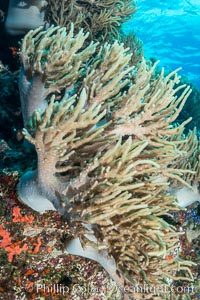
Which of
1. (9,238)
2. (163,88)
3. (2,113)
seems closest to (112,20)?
(2,113)

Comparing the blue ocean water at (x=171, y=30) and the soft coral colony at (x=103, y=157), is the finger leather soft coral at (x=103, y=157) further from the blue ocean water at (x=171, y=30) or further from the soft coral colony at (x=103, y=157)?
the blue ocean water at (x=171, y=30)

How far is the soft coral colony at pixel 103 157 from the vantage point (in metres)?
2.63

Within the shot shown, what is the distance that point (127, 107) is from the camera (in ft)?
9.73

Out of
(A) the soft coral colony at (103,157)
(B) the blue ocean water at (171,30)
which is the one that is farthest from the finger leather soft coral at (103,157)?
(B) the blue ocean water at (171,30)

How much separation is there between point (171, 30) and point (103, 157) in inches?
1030

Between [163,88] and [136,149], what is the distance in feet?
2.68

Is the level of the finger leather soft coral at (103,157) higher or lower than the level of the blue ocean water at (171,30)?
lower

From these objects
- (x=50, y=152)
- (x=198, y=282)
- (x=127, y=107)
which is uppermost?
(x=127, y=107)

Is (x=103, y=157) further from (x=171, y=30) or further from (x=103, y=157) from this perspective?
(x=171, y=30)

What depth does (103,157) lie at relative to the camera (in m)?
2.64

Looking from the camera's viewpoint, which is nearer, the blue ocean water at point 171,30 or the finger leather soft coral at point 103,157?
the finger leather soft coral at point 103,157

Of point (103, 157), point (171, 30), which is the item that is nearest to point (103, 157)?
point (103, 157)

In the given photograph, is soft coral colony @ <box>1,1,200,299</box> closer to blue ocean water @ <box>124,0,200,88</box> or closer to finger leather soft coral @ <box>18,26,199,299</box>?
finger leather soft coral @ <box>18,26,199,299</box>

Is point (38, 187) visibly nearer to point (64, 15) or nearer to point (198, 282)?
point (198, 282)
